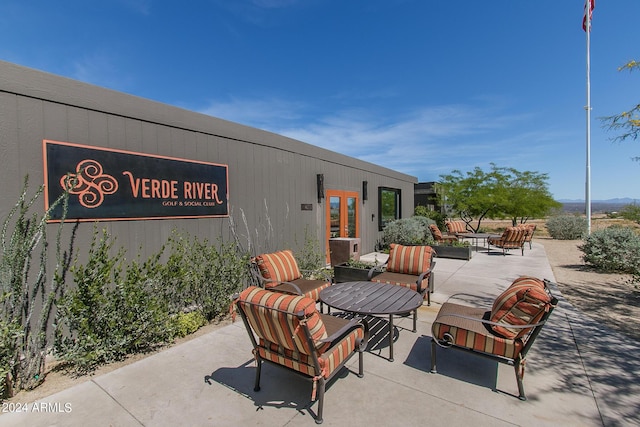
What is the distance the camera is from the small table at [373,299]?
9.57 ft

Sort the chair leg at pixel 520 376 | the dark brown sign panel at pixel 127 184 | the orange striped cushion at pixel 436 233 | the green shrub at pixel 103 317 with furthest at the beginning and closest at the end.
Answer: the orange striped cushion at pixel 436 233, the dark brown sign panel at pixel 127 184, the green shrub at pixel 103 317, the chair leg at pixel 520 376

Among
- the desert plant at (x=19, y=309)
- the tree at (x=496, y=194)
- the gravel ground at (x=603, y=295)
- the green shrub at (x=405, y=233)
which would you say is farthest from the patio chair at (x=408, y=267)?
the tree at (x=496, y=194)

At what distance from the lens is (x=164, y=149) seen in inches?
161

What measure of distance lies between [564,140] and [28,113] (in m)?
25.9

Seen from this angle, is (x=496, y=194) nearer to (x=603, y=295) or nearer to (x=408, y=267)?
(x=603, y=295)

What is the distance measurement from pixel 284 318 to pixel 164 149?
135 inches

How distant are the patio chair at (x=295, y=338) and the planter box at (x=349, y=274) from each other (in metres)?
3.18

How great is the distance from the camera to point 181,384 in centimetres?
254

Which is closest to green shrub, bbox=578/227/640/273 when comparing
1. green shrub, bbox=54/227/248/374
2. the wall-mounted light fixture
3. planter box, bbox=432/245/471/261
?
planter box, bbox=432/245/471/261

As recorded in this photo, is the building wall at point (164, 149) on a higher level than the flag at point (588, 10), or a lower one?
lower

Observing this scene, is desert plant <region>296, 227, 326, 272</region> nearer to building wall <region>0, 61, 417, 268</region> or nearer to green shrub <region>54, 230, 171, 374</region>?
building wall <region>0, 61, 417, 268</region>

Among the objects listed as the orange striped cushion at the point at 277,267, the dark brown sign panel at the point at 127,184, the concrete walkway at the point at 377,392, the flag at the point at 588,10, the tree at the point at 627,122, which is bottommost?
the concrete walkway at the point at 377,392

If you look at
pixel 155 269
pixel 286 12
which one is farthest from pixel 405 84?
pixel 155 269

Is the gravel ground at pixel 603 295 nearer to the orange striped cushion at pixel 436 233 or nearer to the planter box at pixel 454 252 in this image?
the planter box at pixel 454 252
